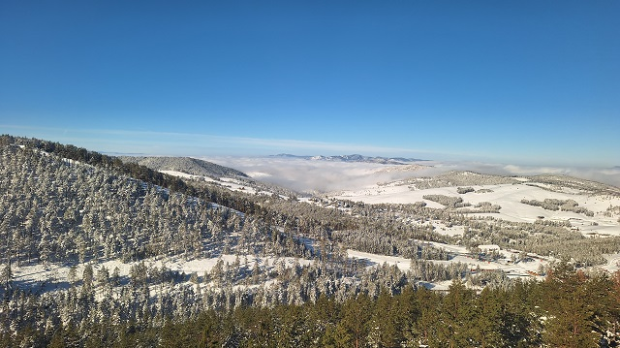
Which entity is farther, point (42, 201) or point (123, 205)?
point (123, 205)

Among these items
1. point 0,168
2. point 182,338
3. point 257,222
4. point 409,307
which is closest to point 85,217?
point 0,168

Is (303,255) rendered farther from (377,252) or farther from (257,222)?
(377,252)

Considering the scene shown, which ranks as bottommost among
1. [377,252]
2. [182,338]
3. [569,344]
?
[377,252]

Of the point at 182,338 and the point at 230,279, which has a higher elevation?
the point at 182,338

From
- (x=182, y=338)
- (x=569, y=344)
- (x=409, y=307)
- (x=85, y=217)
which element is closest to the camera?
(x=569, y=344)

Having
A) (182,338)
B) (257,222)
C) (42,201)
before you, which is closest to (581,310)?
(182,338)

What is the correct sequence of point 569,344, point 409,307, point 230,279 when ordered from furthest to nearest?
point 230,279 < point 409,307 < point 569,344

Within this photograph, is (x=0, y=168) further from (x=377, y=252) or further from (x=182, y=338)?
(x=377, y=252)
